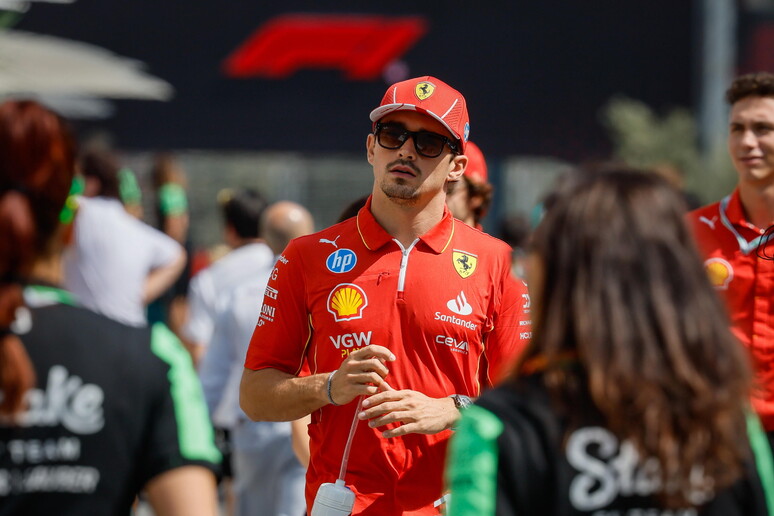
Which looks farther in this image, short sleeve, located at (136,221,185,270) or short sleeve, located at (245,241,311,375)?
short sleeve, located at (136,221,185,270)

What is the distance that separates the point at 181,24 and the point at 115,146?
202 centimetres

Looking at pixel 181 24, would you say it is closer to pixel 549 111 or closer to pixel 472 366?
pixel 549 111

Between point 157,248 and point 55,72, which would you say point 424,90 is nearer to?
point 157,248

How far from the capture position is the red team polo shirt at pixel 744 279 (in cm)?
417

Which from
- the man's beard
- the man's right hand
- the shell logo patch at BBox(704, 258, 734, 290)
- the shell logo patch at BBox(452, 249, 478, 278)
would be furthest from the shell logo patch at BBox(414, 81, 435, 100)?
the shell logo patch at BBox(704, 258, 734, 290)

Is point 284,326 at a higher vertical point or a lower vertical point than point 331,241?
lower

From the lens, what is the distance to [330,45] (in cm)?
1773

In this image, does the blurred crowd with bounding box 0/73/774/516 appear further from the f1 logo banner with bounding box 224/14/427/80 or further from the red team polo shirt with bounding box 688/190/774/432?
the f1 logo banner with bounding box 224/14/427/80

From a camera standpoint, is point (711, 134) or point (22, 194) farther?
point (711, 134)

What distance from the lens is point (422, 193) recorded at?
3895 millimetres

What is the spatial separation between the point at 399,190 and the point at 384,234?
0.15m

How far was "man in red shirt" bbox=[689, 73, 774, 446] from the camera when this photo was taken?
4195 mm

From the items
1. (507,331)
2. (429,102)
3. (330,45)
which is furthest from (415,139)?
(330,45)

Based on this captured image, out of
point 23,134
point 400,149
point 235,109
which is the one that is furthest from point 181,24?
point 23,134
